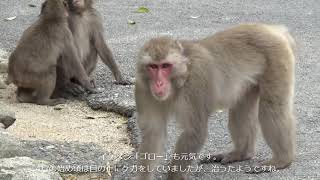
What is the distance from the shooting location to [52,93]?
27.3ft

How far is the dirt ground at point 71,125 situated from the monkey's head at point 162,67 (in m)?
1.33

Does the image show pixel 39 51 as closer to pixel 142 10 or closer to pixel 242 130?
pixel 242 130

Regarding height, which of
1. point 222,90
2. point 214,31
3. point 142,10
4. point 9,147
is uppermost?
point 222,90

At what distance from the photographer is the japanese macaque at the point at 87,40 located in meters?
8.37

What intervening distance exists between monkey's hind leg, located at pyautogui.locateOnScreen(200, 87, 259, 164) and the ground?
82mm

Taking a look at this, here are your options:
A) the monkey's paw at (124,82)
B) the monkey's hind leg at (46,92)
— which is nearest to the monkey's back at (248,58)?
the monkey's paw at (124,82)

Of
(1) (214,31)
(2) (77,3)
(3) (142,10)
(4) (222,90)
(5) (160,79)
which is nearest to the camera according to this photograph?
(5) (160,79)

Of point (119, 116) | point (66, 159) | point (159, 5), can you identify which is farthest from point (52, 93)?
point (159, 5)

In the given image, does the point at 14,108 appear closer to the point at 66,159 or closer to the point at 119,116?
the point at 119,116

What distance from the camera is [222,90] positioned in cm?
572

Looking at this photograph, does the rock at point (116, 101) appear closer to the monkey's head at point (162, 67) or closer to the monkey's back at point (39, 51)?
the monkey's back at point (39, 51)

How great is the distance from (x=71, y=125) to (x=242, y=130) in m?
1.91

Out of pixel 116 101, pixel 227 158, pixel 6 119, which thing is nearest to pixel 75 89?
pixel 116 101

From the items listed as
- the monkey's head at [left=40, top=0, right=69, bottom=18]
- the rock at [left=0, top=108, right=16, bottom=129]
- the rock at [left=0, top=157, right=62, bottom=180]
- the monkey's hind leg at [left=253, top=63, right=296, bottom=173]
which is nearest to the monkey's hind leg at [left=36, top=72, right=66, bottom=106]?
the monkey's head at [left=40, top=0, right=69, bottom=18]
